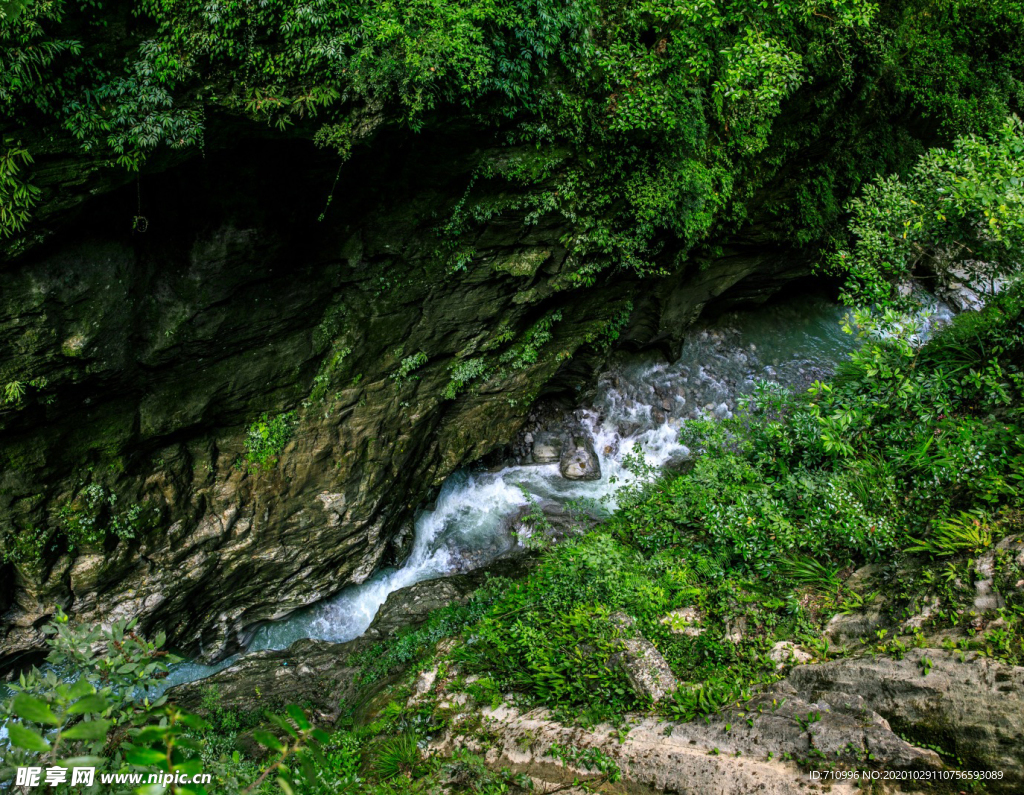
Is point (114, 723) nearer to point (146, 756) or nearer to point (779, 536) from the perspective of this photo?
point (146, 756)

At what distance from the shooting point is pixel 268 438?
8.08 metres

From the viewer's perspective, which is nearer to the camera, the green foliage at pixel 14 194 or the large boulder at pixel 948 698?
the large boulder at pixel 948 698

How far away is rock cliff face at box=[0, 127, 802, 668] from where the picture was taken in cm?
638

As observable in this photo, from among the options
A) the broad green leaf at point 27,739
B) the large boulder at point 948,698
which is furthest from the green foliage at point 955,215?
the broad green leaf at point 27,739

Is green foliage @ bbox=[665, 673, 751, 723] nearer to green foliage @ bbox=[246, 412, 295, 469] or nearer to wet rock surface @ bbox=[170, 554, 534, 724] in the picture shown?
wet rock surface @ bbox=[170, 554, 534, 724]

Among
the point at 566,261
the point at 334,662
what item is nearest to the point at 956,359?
the point at 566,261

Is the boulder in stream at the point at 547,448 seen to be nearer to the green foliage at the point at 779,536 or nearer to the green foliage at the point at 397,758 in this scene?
the green foliage at the point at 779,536

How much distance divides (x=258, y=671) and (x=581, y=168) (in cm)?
913

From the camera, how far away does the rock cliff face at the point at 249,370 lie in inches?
251

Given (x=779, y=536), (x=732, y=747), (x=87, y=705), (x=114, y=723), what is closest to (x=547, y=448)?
(x=779, y=536)

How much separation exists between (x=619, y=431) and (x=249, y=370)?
7.47m

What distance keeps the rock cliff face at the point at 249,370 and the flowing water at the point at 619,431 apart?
24.2 inches

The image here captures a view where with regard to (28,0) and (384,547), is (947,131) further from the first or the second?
(28,0)

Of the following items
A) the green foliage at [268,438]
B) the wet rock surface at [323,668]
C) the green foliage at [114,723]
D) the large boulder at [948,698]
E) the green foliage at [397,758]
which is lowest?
the wet rock surface at [323,668]
